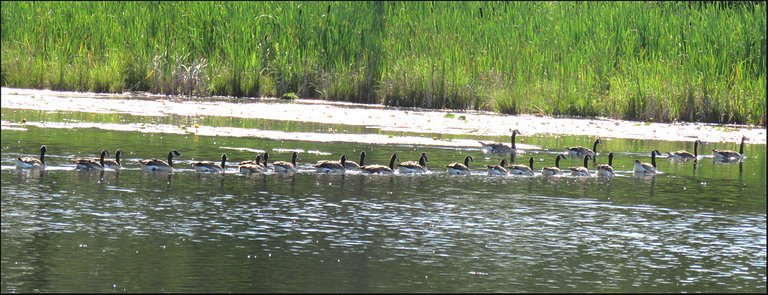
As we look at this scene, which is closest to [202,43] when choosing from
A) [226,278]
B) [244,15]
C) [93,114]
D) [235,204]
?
[244,15]

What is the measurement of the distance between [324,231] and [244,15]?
20557mm

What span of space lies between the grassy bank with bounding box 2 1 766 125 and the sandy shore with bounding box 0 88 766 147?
78cm

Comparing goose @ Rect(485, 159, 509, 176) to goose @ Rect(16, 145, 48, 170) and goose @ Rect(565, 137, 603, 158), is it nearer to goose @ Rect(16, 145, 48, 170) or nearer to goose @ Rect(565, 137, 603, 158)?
goose @ Rect(565, 137, 603, 158)

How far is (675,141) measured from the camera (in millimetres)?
28703

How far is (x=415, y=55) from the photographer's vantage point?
3412 cm

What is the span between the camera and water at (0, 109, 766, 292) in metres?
13.6

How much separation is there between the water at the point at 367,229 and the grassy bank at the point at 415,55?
758 cm

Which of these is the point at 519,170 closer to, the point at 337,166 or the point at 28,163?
the point at 337,166

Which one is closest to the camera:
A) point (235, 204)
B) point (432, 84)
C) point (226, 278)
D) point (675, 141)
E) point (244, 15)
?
point (226, 278)

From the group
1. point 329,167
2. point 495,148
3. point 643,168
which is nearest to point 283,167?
point 329,167

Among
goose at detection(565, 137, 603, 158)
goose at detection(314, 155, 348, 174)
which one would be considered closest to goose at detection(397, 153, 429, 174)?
goose at detection(314, 155, 348, 174)

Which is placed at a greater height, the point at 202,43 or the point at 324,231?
the point at 202,43

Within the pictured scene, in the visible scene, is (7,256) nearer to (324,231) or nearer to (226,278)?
(226,278)

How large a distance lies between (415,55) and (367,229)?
1808cm
